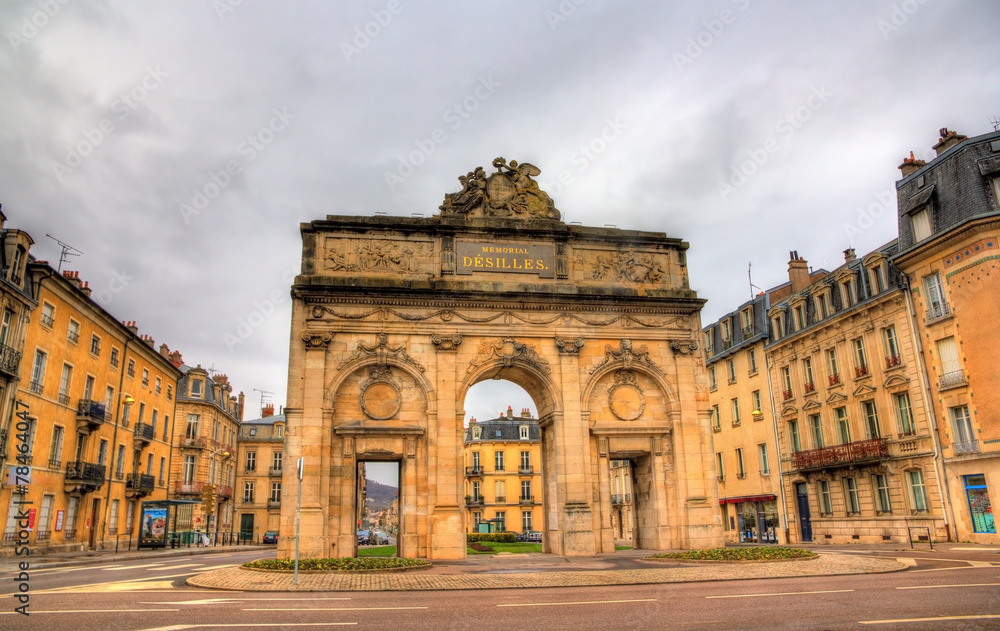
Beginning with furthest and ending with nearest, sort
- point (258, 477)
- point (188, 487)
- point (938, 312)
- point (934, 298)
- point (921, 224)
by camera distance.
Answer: point (258, 477) → point (188, 487) → point (921, 224) → point (934, 298) → point (938, 312)

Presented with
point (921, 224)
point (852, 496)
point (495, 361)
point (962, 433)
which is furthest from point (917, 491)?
point (495, 361)

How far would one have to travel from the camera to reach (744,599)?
1157 cm

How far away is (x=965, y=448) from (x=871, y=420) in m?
5.18

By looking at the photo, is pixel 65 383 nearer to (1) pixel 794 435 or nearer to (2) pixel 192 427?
(2) pixel 192 427

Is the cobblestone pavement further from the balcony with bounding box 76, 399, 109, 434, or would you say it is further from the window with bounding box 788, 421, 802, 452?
the window with bounding box 788, 421, 802, 452

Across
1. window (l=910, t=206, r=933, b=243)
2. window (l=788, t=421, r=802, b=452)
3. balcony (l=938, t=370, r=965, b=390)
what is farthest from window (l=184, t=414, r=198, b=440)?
window (l=910, t=206, r=933, b=243)

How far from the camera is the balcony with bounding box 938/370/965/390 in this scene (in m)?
28.0

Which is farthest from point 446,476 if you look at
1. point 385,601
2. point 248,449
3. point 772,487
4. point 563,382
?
point 248,449

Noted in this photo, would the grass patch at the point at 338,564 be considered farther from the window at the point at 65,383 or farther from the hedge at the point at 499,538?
the hedge at the point at 499,538

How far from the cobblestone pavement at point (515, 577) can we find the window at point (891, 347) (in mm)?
15796

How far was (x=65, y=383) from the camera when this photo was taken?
32.9 metres

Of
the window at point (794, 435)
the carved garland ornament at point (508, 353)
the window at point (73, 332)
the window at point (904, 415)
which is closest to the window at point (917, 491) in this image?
the window at point (904, 415)

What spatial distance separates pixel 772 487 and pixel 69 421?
37375 mm

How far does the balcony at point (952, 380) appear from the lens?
28.0m
